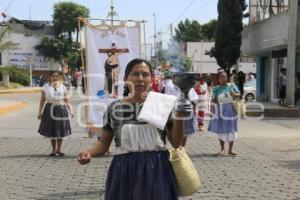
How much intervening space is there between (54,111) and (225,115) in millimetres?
3239

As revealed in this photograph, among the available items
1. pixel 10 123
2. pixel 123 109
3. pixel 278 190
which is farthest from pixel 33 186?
pixel 10 123

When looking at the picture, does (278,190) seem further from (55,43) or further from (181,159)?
(55,43)

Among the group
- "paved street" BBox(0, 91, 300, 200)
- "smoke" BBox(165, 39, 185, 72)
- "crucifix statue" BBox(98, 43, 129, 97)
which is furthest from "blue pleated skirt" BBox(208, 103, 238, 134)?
"smoke" BBox(165, 39, 185, 72)

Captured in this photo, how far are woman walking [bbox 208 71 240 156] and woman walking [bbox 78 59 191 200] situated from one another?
7086 millimetres

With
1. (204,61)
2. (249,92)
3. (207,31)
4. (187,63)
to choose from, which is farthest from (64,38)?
(249,92)

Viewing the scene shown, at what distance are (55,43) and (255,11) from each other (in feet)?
146

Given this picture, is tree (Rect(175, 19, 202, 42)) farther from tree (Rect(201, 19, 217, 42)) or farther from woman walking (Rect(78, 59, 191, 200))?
woman walking (Rect(78, 59, 191, 200))

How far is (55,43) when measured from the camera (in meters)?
72.7

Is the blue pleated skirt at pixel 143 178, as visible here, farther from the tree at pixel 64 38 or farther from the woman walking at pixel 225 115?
the tree at pixel 64 38

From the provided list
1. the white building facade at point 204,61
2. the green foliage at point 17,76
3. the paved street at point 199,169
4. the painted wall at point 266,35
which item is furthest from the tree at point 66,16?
the paved street at point 199,169

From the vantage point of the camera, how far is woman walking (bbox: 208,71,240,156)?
37.5 ft

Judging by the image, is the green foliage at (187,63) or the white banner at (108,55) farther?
the green foliage at (187,63)

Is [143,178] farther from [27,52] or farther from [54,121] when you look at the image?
[27,52]

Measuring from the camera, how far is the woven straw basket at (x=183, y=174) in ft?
13.9
